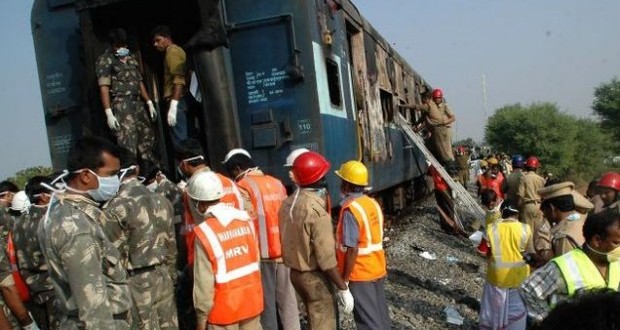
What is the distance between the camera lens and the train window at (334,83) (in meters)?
6.16

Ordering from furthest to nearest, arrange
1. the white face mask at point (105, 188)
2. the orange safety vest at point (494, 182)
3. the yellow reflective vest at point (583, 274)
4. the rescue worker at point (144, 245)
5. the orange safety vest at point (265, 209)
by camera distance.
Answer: the orange safety vest at point (494, 182) → the orange safety vest at point (265, 209) → the rescue worker at point (144, 245) → the white face mask at point (105, 188) → the yellow reflective vest at point (583, 274)

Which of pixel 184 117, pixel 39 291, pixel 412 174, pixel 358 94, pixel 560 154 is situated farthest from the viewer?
pixel 560 154

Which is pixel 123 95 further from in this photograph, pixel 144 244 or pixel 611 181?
pixel 611 181

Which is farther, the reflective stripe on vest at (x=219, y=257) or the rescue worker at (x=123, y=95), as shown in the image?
the rescue worker at (x=123, y=95)

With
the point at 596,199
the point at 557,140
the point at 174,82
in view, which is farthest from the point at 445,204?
the point at 557,140

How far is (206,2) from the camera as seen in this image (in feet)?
16.6

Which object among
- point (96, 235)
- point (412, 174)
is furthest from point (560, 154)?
point (96, 235)

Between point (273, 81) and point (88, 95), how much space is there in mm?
1895

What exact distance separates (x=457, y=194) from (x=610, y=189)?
4.23 meters

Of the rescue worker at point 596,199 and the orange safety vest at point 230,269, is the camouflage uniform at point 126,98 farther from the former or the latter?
the rescue worker at point 596,199

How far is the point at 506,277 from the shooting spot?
4.75 meters

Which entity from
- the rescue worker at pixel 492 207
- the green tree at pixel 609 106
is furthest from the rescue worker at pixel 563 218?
the green tree at pixel 609 106

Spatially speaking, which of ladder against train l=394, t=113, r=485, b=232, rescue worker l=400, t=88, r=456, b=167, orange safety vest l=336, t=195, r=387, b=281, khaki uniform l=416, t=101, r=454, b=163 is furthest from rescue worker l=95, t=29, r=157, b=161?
khaki uniform l=416, t=101, r=454, b=163

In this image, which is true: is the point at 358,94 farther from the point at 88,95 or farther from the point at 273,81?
the point at 88,95
